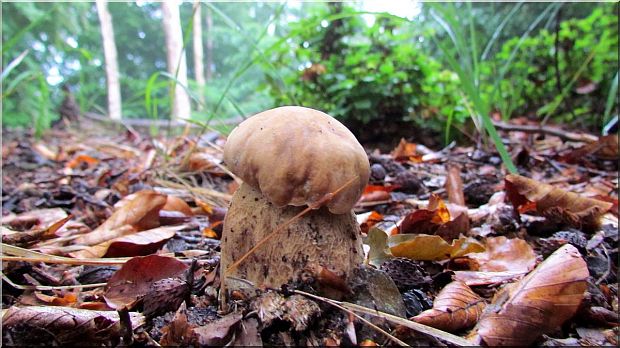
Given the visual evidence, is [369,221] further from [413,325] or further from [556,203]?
[413,325]

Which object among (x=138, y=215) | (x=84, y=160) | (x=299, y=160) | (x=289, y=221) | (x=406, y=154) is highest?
(x=299, y=160)

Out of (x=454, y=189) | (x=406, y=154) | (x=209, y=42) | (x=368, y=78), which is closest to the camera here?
(x=454, y=189)

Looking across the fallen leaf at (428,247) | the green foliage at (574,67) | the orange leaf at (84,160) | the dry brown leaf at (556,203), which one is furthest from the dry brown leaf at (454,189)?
the orange leaf at (84,160)

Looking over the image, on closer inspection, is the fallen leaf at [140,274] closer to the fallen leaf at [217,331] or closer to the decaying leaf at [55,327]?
the decaying leaf at [55,327]

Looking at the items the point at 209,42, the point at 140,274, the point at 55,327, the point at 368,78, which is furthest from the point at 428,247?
the point at 209,42

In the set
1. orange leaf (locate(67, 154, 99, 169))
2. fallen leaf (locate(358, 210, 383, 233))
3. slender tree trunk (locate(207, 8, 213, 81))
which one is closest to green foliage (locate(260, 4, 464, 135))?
orange leaf (locate(67, 154, 99, 169))

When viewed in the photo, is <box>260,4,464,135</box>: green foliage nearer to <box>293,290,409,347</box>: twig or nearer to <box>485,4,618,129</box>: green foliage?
<box>485,4,618,129</box>: green foliage
